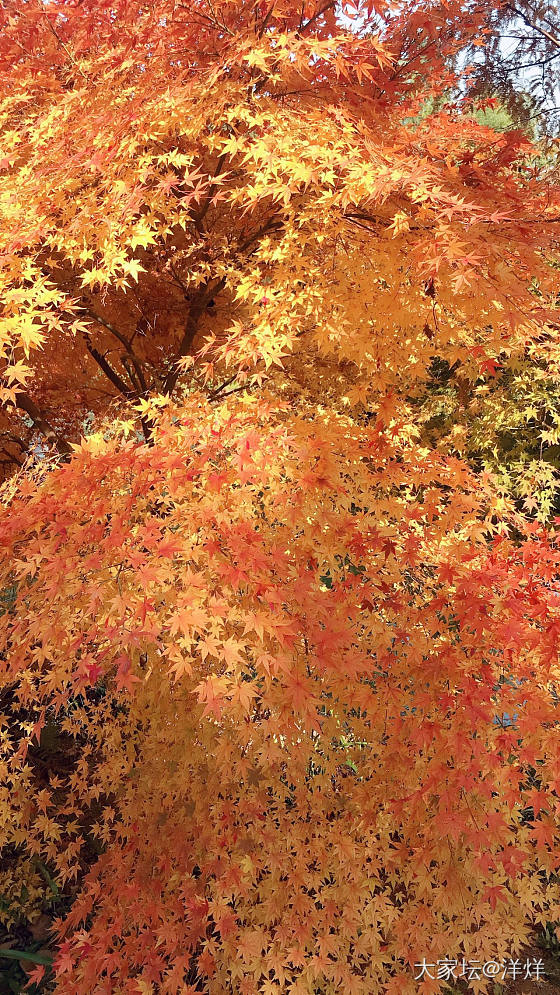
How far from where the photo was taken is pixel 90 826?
342cm

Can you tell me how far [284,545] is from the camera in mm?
2217

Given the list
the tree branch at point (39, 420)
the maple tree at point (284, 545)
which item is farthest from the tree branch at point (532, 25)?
the tree branch at point (39, 420)

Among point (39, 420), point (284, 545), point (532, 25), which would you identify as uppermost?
point (532, 25)

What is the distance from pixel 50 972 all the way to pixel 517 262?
352 centimetres

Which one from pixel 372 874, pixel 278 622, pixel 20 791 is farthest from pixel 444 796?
pixel 20 791

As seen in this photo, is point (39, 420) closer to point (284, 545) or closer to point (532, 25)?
point (284, 545)

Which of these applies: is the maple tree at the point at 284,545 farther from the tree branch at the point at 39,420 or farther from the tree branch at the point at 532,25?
the tree branch at the point at 532,25

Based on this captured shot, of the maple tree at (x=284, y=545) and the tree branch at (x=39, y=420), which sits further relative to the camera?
the tree branch at (x=39, y=420)

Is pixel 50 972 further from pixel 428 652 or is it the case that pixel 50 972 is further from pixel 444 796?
pixel 428 652

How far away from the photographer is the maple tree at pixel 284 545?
2.00 metres

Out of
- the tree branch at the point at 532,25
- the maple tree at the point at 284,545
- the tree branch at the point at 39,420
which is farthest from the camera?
the tree branch at the point at 532,25

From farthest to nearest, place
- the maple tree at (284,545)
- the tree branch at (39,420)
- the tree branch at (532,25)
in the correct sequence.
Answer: the tree branch at (532,25), the tree branch at (39,420), the maple tree at (284,545)

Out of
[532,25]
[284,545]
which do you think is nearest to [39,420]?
[284,545]

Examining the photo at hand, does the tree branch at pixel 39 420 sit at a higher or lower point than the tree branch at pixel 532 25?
lower
